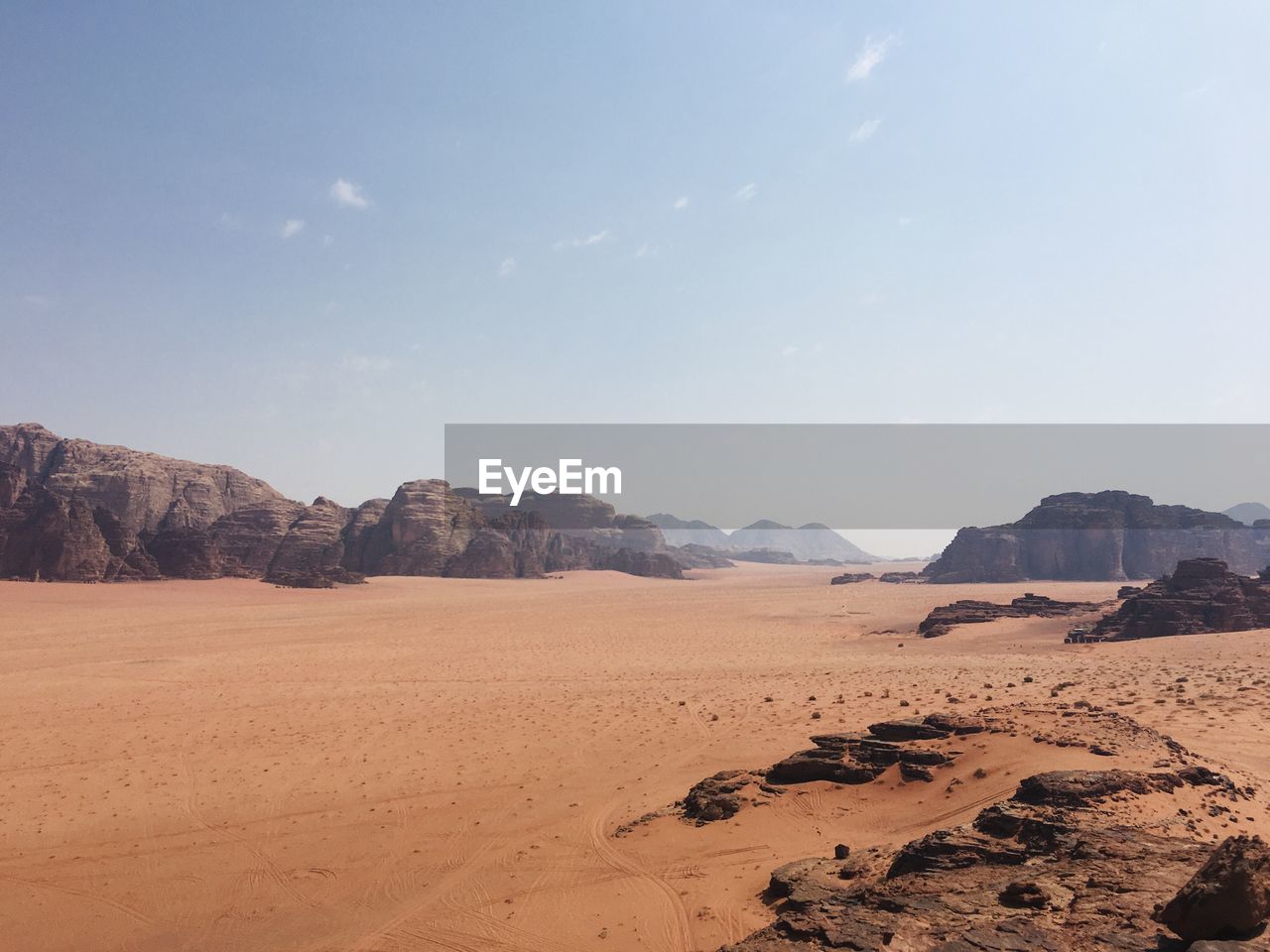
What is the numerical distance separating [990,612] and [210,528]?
231 feet

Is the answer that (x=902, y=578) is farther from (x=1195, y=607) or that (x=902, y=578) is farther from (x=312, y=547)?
(x=312, y=547)

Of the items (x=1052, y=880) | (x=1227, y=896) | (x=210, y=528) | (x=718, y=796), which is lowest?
(x=718, y=796)

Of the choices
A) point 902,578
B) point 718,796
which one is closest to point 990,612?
point 718,796

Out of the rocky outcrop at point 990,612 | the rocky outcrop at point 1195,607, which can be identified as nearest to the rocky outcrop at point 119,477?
the rocky outcrop at point 990,612

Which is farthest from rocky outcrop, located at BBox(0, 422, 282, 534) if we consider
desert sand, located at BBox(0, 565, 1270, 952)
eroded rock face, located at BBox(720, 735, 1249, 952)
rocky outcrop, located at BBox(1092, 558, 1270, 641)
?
eroded rock face, located at BBox(720, 735, 1249, 952)

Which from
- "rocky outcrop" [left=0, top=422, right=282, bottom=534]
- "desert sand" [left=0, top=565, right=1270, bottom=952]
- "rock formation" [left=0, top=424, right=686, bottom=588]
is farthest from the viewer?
"rocky outcrop" [left=0, top=422, right=282, bottom=534]

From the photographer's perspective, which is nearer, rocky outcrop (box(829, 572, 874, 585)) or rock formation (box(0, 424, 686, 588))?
rock formation (box(0, 424, 686, 588))

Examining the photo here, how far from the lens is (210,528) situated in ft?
237

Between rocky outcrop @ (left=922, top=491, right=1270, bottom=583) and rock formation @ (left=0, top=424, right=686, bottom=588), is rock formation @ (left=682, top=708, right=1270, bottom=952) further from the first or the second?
rocky outcrop @ (left=922, top=491, right=1270, bottom=583)

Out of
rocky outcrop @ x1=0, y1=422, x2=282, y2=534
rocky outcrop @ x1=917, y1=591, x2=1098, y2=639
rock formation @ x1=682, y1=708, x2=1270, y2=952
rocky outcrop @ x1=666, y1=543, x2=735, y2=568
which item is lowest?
rocky outcrop @ x1=666, y1=543, x2=735, y2=568

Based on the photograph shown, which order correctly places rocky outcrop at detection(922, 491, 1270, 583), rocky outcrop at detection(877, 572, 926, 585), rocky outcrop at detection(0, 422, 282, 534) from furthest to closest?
rocky outcrop at detection(877, 572, 926, 585), rocky outcrop at detection(922, 491, 1270, 583), rocky outcrop at detection(0, 422, 282, 534)

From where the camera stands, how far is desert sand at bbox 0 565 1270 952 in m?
7.07

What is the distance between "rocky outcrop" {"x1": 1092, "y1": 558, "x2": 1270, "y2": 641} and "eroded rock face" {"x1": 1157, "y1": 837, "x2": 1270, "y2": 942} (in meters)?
25.5

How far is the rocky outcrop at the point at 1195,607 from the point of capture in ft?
86.6
